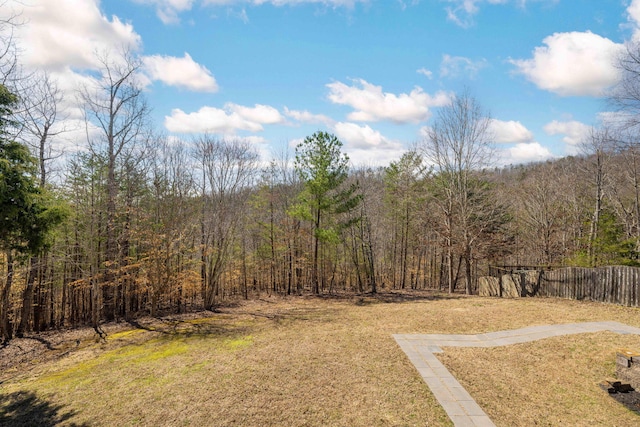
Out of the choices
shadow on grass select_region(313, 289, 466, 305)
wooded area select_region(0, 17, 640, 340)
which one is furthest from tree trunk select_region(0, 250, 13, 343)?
shadow on grass select_region(313, 289, 466, 305)

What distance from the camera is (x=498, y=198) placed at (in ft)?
66.1

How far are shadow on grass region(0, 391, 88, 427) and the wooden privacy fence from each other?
14.6 meters

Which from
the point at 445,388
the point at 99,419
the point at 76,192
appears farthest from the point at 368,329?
the point at 76,192

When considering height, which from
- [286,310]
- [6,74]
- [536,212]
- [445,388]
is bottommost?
[286,310]

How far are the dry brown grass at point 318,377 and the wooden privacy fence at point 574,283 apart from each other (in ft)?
2.42

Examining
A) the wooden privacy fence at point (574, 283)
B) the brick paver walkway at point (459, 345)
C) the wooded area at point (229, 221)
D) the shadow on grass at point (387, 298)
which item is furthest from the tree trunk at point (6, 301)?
the wooden privacy fence at point (574, 283)

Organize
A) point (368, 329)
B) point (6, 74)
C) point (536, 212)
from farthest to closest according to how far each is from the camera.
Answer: point (536, 212) < point (368, 329) < point (6, 74)

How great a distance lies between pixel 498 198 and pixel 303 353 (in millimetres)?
17786

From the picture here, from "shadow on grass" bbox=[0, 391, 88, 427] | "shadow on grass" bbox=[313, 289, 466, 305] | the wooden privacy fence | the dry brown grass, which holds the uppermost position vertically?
the wooden privacy fence

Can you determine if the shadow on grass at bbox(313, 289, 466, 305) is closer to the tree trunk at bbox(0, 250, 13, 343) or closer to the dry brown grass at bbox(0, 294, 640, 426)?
the dry brown grass at bbox(0, 294, 640, 426)

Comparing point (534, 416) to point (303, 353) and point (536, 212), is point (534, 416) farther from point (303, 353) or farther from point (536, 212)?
point (536, 212)

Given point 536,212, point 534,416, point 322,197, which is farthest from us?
point 536,212

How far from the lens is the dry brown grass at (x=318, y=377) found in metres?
5.05

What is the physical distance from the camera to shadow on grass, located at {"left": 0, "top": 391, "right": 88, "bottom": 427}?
215 inches
